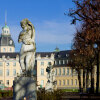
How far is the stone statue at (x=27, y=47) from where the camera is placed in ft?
40.7

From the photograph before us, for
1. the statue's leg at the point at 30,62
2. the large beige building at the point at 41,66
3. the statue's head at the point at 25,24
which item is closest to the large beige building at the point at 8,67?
the large beige building at the point at 41,66

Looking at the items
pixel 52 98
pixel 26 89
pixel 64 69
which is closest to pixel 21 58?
pixel 26 89

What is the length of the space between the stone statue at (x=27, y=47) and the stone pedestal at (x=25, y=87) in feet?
1.05

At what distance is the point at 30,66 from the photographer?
12.4 meters

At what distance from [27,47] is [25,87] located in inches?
65.7

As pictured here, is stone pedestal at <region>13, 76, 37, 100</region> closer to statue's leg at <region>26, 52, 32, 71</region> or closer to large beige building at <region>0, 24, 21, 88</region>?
statue's leg at <region>26, 52, 32, 71</region>

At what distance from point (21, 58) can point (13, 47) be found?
12865cm

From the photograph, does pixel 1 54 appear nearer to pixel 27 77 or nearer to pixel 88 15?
pixel 88 15

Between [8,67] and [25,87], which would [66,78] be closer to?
[8,67]

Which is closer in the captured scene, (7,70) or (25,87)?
(25,87)

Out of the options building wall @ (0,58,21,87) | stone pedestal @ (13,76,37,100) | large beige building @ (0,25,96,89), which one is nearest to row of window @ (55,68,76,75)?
large beige building @ (0,25,96,89)

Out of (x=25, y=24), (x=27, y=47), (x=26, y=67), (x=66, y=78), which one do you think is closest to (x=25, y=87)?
(x=26, y=67)

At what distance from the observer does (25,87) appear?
12258mm

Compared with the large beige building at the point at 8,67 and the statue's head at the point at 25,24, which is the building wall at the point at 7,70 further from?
the statue's head at the point at 25,24
